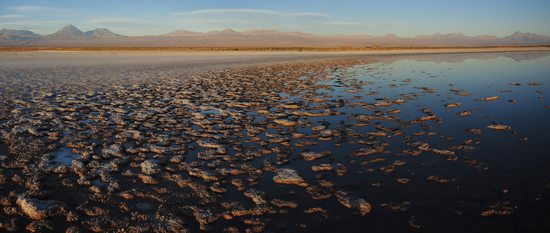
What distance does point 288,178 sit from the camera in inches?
172

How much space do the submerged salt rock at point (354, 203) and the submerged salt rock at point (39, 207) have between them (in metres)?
3.07

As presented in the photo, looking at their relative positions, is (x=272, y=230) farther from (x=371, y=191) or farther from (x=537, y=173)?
(x=537, y=173)

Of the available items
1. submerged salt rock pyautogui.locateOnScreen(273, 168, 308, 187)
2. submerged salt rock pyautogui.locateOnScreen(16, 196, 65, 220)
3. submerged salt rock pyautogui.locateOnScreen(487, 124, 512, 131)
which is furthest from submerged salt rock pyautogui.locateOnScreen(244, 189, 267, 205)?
Result: submerged salt rock pyautogui.locateOnScreen(487, 124, 512, 131)

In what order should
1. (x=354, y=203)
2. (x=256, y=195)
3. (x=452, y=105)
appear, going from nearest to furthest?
(x=354, y=203), (x=256, y=195), (x=452, y=105)

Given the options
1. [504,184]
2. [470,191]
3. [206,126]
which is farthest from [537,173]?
[206,126]

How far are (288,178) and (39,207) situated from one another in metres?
2.84

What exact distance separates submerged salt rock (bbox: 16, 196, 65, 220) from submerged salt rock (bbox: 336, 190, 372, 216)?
121 inches

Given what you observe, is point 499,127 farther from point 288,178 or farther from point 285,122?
point 288,178

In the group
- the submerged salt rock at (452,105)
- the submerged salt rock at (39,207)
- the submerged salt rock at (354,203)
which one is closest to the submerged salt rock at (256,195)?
the submerged salt rock at (354,203)

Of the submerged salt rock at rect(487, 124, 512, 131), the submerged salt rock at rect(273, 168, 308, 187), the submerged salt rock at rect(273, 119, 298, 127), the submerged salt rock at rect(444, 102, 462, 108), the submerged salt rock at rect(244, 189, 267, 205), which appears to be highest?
the submerged salt rock at rect(444, 102, 462, 108)

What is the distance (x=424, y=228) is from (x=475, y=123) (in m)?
4.84

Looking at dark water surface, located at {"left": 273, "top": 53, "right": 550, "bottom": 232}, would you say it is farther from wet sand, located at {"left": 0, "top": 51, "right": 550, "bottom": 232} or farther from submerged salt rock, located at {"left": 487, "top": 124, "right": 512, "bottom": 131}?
submerged salt rock, located at {"left": 487, "top": 124, "right": 512, "bottom": 131}

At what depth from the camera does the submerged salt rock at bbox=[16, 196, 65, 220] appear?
3.47 meters

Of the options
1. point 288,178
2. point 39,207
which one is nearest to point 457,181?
point 288,178
